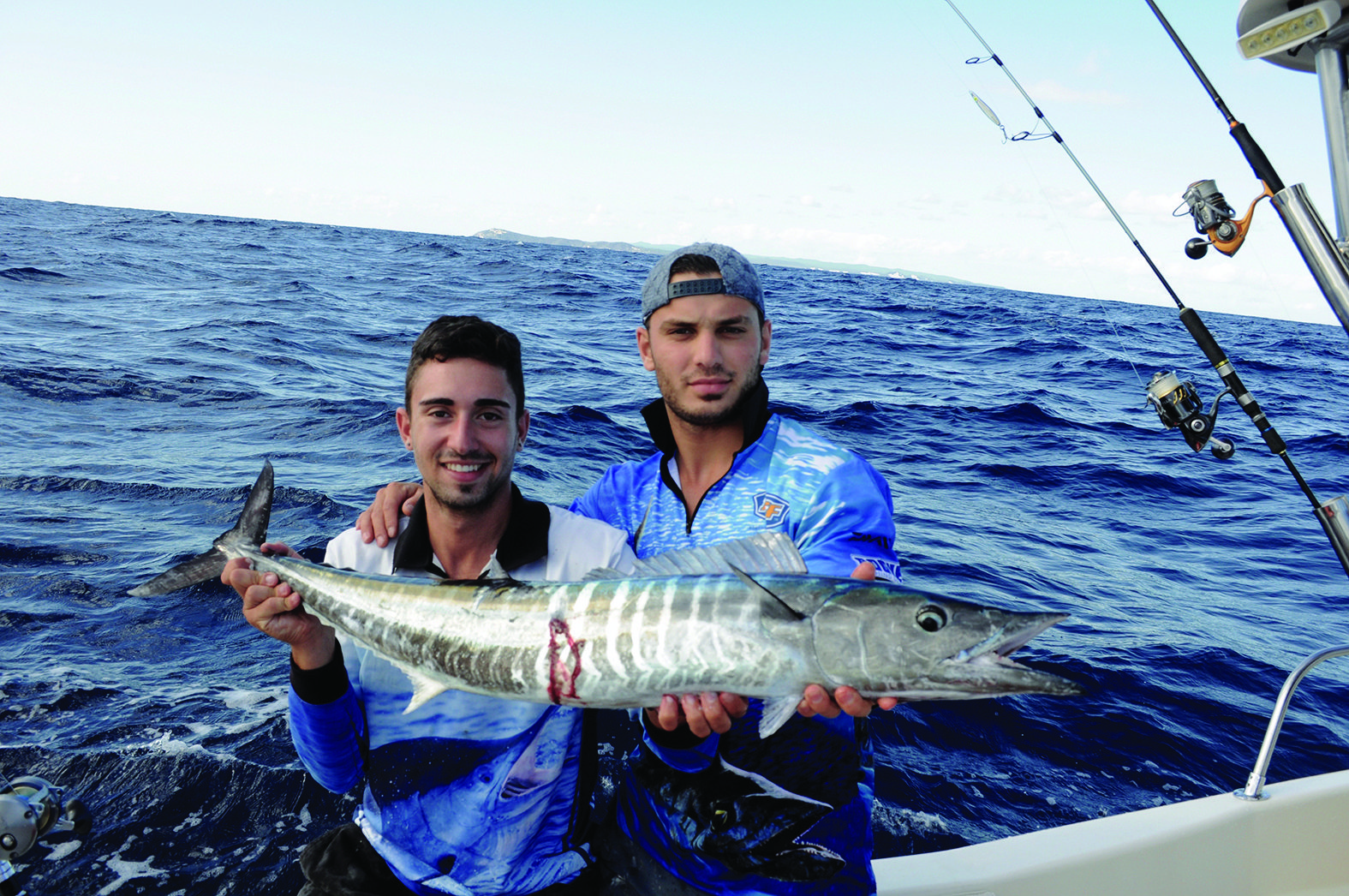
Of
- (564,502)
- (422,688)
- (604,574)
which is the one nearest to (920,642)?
(604,574)

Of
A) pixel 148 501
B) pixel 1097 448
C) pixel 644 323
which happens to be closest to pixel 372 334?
pixel 148 501

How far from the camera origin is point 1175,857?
12.9 feet

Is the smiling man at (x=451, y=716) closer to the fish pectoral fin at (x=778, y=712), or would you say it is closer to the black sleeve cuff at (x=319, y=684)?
the black sleeve cuff at (x=319, y=684)

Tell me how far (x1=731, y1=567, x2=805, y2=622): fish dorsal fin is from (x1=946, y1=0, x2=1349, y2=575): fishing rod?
8.81 feet

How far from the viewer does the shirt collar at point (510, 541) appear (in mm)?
3271

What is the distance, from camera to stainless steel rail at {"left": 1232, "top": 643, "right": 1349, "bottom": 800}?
3.81m

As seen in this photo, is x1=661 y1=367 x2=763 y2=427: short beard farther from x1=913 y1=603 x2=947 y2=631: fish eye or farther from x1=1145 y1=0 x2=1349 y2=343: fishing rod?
x1=1145 y1=0 x2=1349 y2=343: fishing rod

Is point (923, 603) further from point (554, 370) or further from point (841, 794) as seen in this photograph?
point (554, 370)

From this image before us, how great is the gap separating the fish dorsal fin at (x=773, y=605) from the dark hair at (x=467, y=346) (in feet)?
5.05

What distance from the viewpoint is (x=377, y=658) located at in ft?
10.7

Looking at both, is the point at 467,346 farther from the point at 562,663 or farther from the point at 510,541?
the point at 562,663

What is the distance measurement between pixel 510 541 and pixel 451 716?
2.32 feet

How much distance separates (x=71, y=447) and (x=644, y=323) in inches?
387

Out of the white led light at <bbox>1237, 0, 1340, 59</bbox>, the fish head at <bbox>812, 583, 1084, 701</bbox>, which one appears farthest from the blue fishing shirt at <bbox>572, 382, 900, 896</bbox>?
the white led light at <bbox>1237, 0, 1340, 59</bbox>
